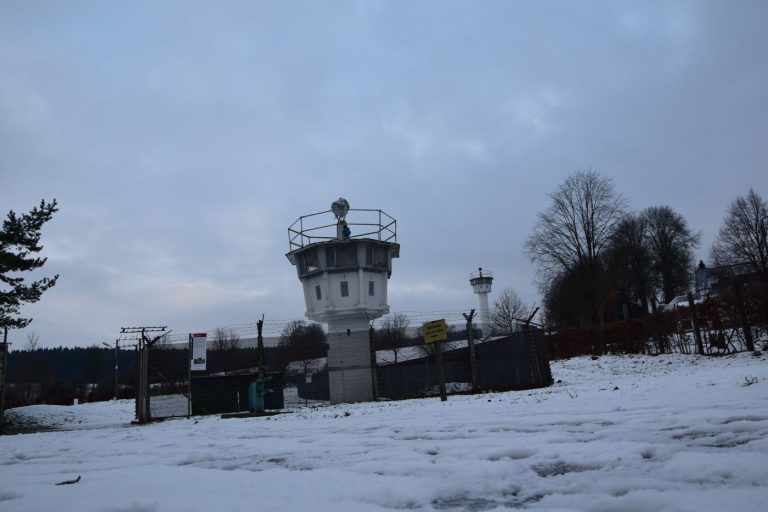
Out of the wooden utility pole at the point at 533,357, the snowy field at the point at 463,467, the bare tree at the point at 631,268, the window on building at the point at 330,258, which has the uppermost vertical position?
the bare tree at the point at 631,268

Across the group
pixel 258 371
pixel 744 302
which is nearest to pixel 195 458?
pixel 258 371

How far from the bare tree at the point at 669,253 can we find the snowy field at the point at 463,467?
53542 millimetres

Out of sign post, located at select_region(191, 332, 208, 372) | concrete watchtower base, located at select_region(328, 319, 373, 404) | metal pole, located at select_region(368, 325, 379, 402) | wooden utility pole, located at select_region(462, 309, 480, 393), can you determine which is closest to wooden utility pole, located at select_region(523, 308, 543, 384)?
wooden utility pole, located at select_region(462, 309, 480, 393)

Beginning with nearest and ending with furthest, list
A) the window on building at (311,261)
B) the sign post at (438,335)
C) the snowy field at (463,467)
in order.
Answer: the snowy field at (463,467) → the sign post at (438,335) → the window on building at (311,261)

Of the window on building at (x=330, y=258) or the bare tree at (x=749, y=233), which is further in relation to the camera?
the bare tree at (x=749, y=233)

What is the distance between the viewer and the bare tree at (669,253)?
55.1 metres

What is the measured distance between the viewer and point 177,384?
1691cm

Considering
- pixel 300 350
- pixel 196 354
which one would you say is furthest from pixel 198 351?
pixel 300 350

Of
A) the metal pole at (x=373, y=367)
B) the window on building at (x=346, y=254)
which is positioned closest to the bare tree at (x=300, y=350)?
the metal pole at (x=373, y=367)

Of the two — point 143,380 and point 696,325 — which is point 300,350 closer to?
point 143,380

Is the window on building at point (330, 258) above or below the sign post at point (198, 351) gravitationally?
above

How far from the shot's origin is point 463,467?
3990mm

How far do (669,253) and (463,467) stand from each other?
60.1 m

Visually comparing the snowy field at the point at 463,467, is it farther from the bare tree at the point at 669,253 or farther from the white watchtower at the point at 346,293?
the bare tree at the point at 669,253
